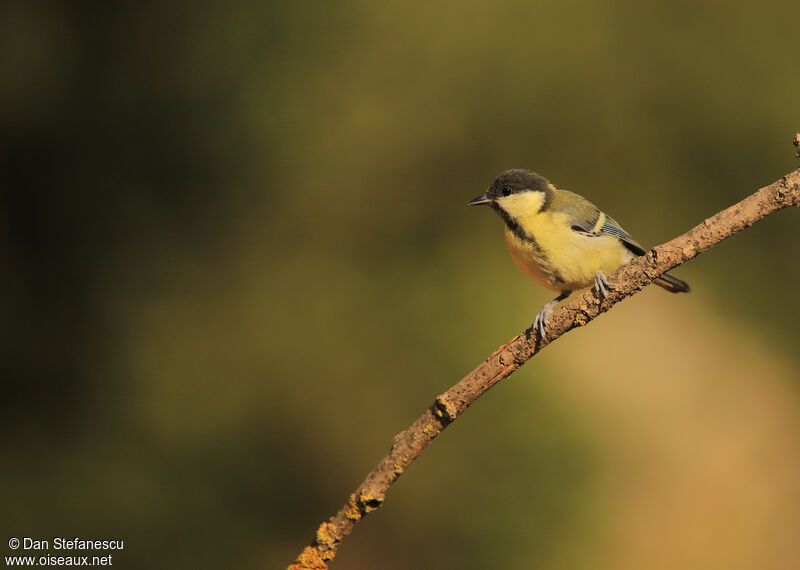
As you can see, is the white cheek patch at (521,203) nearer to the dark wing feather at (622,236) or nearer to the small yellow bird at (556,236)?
the small yellow bird at (556,236)

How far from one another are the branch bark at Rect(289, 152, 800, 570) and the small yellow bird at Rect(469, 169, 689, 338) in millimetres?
574

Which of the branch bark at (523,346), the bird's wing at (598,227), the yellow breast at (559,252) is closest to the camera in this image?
the branch bark at (523,346)

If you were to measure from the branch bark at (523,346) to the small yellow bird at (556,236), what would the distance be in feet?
1.88

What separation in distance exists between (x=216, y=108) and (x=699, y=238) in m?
3.12

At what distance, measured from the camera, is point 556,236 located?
224cm

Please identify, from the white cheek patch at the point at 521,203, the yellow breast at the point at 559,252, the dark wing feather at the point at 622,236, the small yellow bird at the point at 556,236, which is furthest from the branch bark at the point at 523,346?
the dark wing feather at the point at 622,236

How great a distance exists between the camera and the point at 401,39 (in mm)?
3971

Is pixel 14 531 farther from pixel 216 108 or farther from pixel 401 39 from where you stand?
pixel 401 39

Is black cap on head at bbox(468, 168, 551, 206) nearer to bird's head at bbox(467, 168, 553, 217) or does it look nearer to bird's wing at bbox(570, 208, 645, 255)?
bird's head at bbox(467, 168, 553, 217)

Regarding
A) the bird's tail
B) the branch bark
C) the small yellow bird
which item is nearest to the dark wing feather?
the small yellow bird

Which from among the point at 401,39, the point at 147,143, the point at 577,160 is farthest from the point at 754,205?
the point at 147,143

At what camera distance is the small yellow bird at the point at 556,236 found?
7.26 ft

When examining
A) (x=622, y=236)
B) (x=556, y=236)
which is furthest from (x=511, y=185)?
(x=622, y=236)

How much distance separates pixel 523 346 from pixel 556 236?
31.4 inches
